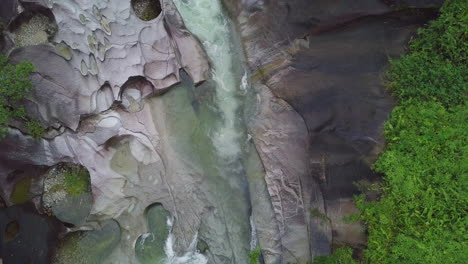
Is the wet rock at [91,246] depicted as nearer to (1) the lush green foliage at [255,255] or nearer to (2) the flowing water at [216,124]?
(2) the flowing water at [216,124]

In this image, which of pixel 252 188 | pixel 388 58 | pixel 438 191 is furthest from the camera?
pixel 252 188

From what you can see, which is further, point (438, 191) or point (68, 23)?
point (68, 23)

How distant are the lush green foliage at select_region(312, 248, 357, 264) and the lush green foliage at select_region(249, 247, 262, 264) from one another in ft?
3.62

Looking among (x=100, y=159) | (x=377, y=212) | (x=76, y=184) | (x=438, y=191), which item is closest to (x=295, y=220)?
(x=377, y=212)

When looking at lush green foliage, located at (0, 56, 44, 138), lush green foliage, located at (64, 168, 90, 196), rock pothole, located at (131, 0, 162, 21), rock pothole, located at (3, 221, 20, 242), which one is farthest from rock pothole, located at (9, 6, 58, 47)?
rock pothole, located at (3, 221, 20, 242)

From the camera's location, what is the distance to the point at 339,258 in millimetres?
6203

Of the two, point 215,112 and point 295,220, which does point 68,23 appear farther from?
point 295,220

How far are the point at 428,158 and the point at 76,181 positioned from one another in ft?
21.0

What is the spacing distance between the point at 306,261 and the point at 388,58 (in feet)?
12.3

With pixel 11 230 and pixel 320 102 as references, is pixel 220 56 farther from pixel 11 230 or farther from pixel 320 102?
pixel 11 230

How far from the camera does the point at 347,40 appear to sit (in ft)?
22.6

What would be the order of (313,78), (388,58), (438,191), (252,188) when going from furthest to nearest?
1. (252,188)
2. (313,78)
3. (388,58)
4. (438,191)

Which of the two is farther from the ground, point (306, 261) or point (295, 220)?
point (295, 220)

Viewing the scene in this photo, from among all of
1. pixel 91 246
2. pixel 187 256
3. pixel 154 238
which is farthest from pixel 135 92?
pixel 187 256
